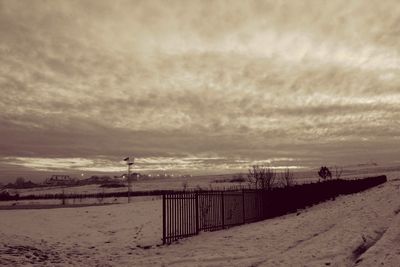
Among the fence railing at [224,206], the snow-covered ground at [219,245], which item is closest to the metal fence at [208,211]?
the fence railing at [224,206]

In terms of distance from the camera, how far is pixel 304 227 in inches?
635

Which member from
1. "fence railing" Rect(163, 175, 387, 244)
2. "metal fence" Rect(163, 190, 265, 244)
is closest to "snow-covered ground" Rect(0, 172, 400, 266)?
"metal fence" Rect(163, 190, 265, 244)

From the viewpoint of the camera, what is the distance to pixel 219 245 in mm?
13117

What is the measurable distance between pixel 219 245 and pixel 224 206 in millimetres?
5847

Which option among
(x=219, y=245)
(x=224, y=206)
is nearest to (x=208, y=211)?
(x=224, y=206)

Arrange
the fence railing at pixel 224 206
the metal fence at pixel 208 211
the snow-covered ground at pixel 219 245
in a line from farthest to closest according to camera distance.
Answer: the fence railing at pixel 224 206 < the metal fence at pixel 208 211 < the snow-covered ground at pixel 219 245

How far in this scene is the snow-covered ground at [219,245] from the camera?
32.7 ft

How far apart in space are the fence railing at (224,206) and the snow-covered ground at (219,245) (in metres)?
1.05

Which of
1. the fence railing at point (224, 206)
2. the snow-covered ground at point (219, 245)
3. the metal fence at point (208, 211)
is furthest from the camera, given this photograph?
the fence railing at point (224, 206)

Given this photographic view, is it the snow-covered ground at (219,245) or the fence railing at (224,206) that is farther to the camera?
the fence railing at (224,206)

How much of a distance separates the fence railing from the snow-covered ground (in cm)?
105

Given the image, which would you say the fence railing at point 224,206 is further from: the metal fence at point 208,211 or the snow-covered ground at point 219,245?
the snow-covered ground at point 219,245

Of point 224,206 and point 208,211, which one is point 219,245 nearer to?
point 208,211

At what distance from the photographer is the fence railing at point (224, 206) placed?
15.9 meters
